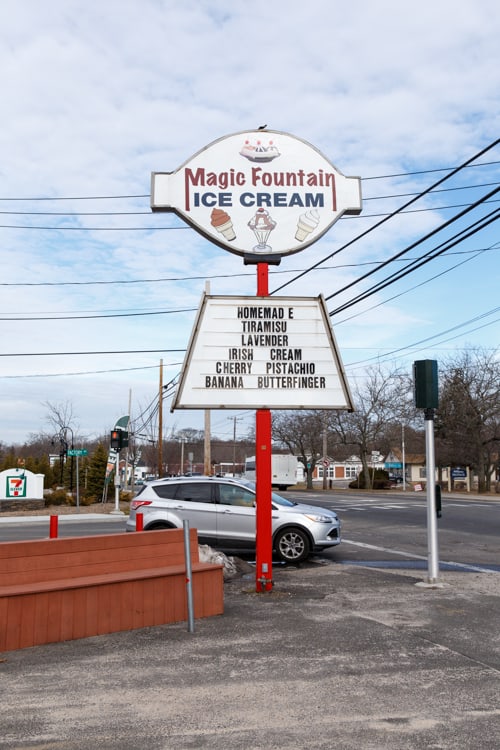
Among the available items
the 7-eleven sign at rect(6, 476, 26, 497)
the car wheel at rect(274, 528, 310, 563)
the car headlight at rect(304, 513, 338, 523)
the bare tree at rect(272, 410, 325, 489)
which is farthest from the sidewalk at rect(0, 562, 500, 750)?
the bare tree at rect(272, 410, 325, 489)

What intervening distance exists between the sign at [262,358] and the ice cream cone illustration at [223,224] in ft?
3.12

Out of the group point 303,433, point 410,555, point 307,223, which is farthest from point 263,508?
point 303,433

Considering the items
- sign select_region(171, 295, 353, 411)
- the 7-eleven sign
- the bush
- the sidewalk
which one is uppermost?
sign select_region(171, 295, 353, 411)

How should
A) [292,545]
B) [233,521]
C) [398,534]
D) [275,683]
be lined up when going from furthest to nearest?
[398,534]
[233,521]
[292,545]
[275,683]

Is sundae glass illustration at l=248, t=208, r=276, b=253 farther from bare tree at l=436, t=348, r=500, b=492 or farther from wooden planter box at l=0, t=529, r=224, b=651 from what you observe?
bare tree at l=436, t=348, r=500, b=492

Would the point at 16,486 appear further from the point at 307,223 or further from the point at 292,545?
the point at 307,223

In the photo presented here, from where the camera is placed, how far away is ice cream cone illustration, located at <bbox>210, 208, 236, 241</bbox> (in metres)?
9.86

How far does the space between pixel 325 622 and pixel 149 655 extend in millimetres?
2100

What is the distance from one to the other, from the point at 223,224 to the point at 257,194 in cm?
66

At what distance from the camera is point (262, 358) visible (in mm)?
9523

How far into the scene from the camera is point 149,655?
247 inches

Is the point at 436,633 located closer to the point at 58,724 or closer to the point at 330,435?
the point at 58,724

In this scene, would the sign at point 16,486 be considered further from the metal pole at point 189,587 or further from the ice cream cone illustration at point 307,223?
the metal pole at point 189,587

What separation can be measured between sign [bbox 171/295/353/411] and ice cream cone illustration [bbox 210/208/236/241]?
37.4 inches
